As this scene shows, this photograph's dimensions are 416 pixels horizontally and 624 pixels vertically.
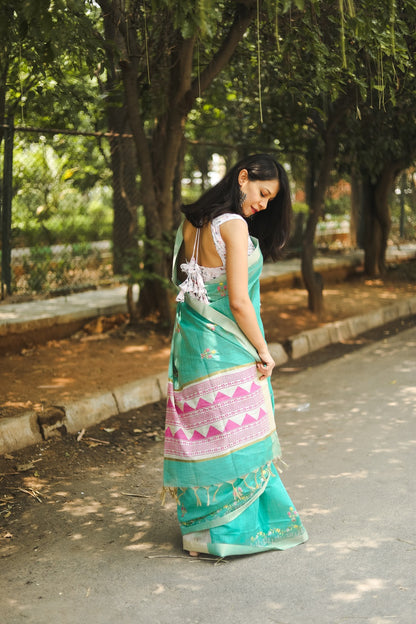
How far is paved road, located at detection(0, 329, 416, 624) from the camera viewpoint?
3033 mm

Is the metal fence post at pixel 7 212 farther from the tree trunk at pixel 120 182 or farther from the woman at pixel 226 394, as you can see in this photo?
the woman at pixel 226 394

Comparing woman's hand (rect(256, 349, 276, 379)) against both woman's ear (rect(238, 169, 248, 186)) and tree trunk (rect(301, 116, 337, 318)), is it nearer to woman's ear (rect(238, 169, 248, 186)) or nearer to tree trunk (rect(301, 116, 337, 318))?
woman's ear (rect(238, 169, 248, 186))

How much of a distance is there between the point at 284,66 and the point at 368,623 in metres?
4.76

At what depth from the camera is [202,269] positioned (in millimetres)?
3588

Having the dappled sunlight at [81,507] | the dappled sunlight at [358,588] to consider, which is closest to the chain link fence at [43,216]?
the dappled sunlight at [81,507]

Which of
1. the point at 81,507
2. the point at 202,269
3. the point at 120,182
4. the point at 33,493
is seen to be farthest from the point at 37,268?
the point at 202,269

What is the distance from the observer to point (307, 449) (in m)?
5.04

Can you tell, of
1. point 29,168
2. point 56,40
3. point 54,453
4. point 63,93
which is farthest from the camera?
point 29,168

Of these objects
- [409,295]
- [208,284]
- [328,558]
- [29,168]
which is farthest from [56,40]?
[409,295]

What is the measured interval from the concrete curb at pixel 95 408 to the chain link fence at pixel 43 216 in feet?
Answer: 10.7

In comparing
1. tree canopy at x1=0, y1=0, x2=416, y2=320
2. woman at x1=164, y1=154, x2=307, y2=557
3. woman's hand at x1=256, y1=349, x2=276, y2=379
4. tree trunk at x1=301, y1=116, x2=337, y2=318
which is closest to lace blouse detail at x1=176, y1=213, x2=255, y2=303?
woman at x1=164, y1=154, x2=307, y2=557

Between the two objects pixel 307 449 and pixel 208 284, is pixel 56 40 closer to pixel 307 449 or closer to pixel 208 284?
pixel 208 284

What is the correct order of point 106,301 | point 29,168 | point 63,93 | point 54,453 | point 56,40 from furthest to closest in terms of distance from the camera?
1. point 29,168
2. point 106,301
3. point 63,93
4. point 54,453
5. point 56,40

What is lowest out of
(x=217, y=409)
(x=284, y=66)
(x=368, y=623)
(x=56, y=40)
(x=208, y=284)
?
(x=368, y=623)
